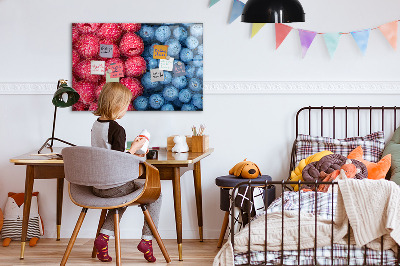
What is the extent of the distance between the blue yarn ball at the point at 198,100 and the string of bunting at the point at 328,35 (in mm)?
591

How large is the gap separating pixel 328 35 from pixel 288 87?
0.46 metres

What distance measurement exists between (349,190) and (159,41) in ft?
6.60

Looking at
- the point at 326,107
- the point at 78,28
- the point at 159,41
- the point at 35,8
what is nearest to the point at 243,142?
the point at 326,107

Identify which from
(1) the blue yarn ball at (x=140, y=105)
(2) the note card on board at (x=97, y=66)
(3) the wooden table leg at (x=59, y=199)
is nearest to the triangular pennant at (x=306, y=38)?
(1) the blue yarn ball at (x=140, y=105)

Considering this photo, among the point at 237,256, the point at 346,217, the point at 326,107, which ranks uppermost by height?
the point at 326,107

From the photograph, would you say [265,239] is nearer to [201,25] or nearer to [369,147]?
[369,147]

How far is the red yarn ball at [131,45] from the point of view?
14.4 feet

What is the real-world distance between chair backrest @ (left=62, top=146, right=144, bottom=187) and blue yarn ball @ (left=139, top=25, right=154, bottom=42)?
135 cm

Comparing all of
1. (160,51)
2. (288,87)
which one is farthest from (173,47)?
(288,87)

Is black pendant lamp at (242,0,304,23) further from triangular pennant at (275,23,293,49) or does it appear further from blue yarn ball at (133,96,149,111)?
blue yarn ball at (133,96,149,111)

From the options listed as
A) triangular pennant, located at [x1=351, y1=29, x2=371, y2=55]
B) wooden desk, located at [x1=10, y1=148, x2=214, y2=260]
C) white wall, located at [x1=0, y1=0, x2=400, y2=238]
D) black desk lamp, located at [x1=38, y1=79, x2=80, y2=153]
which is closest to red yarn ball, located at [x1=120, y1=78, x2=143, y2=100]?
white wall, located at [x1=0, y1=0, x2=400, y2=238]

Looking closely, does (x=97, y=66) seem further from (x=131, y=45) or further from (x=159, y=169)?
(x=159, y=169)

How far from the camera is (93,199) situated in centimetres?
340

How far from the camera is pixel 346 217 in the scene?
9.75ft
